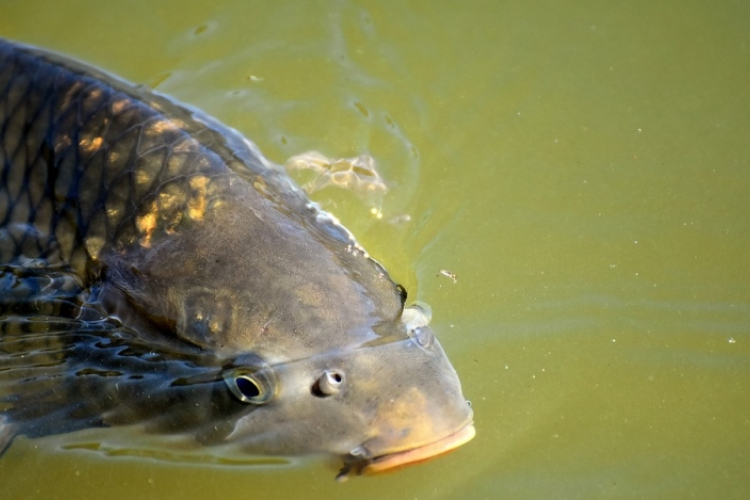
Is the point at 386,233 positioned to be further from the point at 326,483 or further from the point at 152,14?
the point at 152,14

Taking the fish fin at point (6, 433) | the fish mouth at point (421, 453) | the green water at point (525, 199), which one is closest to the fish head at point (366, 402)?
the fish mouth at point (421, 453)

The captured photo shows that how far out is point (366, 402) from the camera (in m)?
2.34

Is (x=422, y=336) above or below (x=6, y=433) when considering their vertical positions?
Answer: above

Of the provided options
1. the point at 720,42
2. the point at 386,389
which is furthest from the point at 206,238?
the point at 720,42

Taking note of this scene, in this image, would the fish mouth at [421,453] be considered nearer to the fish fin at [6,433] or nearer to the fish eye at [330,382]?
the fish eye at [330,382]

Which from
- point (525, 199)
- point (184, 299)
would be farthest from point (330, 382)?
point (525, 199)

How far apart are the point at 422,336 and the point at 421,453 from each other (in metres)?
0.43

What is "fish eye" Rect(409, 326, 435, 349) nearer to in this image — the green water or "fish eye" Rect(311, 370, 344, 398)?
"fish eye" Rect(311, 370, 344, 398)

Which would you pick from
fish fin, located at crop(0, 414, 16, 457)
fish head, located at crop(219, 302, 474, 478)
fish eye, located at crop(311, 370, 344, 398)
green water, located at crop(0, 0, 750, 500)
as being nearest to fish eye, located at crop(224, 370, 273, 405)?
fish head, located at crop(219, 302, 474, 478)

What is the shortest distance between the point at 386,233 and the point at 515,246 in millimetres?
589

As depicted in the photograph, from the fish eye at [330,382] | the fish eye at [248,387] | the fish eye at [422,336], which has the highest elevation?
the fish eye at [422,336]

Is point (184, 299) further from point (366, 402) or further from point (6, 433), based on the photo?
point (6, 433)

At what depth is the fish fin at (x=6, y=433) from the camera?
287 cm

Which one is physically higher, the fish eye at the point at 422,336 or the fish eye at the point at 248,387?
the fish eye at the point at 422,336
